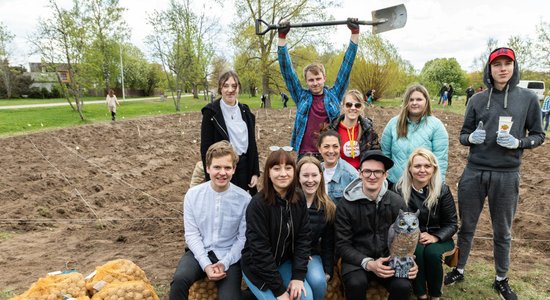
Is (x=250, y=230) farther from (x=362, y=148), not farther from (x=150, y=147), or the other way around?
(x=150, y=147)

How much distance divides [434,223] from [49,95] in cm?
3966

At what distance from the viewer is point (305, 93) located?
332 centimetres

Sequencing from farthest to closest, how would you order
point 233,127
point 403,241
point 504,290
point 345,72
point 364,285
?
point 345,72 < point 233,127 < point 504,290 < point 364,285 < point 403,241

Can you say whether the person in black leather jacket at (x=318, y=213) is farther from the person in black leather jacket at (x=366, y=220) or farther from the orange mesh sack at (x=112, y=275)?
the orange mesh sack at (x=112, y=275)

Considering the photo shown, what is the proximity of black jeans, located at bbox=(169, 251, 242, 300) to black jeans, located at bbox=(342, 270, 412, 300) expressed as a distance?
78 centimetres

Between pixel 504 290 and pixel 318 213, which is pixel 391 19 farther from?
pixel 504 290

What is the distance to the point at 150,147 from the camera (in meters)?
10.1

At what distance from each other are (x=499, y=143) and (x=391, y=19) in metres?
1.39

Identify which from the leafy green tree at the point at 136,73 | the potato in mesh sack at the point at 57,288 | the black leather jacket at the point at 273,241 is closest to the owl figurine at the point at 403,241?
the black leather jacket at the point at 273,241

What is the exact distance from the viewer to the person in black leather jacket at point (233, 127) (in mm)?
3154

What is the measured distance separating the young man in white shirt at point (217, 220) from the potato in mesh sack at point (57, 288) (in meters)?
0.68

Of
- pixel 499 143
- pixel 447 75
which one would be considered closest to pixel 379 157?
pixel 499 143

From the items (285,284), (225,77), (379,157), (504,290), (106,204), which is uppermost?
(225,77)

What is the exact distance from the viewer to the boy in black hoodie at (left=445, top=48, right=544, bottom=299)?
2781 millimetres
